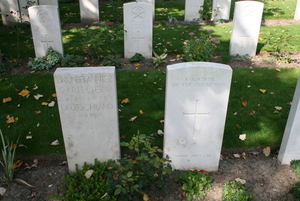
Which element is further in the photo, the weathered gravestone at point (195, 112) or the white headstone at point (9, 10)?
the white headstone at point (9, 10)

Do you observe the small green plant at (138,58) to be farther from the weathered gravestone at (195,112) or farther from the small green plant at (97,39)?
the weathered gravestone at (195,112)

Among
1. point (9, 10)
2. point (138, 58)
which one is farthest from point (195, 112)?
point (9, 10)

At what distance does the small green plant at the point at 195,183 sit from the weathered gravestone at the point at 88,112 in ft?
3.05

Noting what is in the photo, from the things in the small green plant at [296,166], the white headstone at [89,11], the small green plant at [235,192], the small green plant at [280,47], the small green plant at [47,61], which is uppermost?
the white headstone at [89,11]

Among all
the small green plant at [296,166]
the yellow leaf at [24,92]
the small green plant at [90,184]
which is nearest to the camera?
the small green plant at [90,184]

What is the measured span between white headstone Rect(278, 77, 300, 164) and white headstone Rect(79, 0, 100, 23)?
8734 mm

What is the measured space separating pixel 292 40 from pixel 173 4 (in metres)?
7.11

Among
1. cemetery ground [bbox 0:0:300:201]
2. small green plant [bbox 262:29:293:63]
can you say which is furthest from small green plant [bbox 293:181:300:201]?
small green plant [bbox 262:29:293:63]

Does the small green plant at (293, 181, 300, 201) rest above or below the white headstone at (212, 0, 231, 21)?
below

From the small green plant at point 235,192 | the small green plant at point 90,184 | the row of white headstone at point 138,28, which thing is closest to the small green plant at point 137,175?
the small green plant at point 90,184

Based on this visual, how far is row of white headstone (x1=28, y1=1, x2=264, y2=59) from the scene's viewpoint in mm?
6715

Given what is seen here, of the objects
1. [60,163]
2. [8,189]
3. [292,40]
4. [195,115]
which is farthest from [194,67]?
[292,40]

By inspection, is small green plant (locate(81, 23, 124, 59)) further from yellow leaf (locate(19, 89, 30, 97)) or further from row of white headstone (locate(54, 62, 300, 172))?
row of white headstone (locate(54, 62, 300, 172))

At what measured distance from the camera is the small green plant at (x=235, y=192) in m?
3.13
